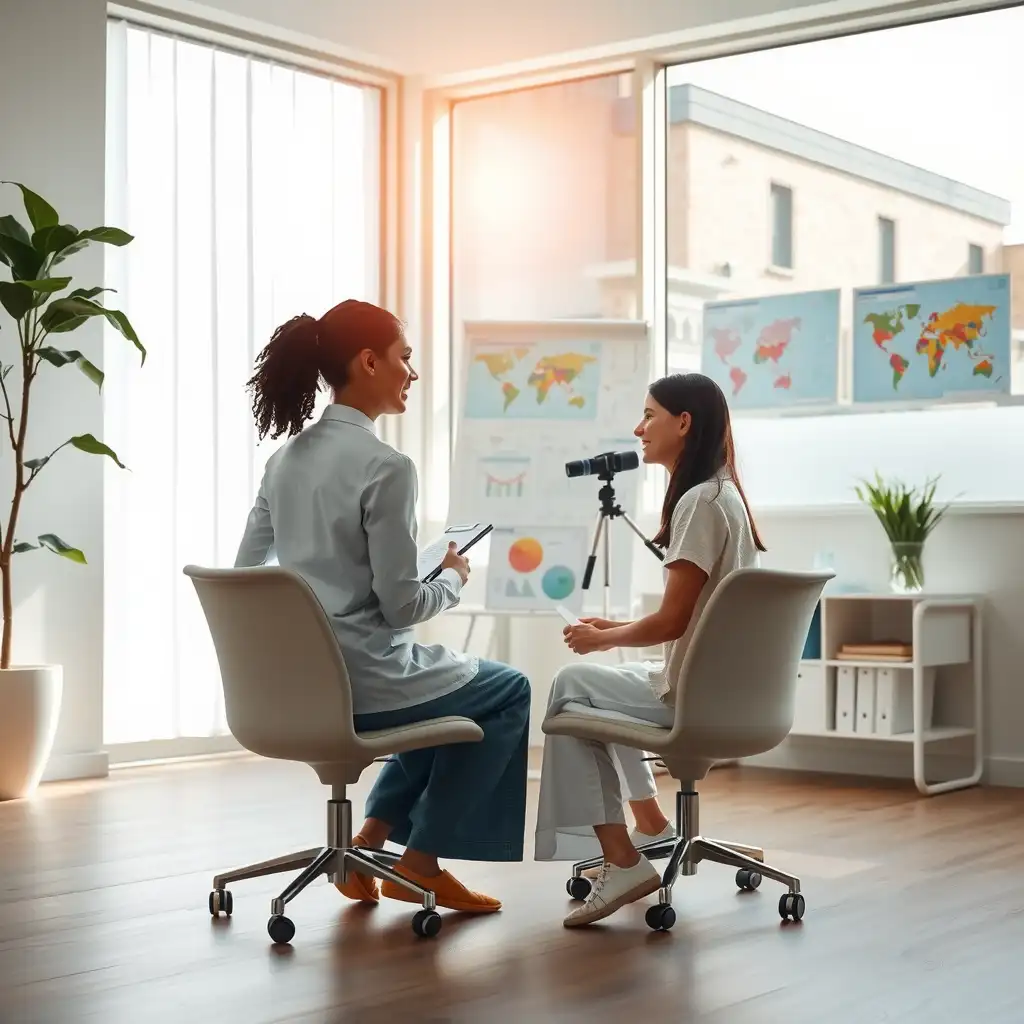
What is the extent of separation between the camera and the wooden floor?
2.46 meters

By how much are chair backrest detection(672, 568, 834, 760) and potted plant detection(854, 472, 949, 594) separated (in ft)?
7.14

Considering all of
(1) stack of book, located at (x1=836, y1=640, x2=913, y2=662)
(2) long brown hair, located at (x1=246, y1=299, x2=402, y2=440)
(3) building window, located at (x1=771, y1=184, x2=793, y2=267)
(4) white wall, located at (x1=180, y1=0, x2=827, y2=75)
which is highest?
(4) white wall, located at (x1=180, y1=0, x2=827, y2=75)

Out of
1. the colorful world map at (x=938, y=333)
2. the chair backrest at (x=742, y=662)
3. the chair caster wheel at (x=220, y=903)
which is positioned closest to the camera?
the chair backrest at (x=742, y=662)

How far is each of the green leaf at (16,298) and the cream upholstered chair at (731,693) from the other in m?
2.51

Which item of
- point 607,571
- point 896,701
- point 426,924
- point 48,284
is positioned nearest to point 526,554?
point 607,571

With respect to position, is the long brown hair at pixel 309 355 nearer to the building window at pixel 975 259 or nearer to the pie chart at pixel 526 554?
the pie chart at pixel 526 554

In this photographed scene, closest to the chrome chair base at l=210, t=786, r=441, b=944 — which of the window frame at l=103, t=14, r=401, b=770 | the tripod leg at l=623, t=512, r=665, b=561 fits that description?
the tripod leg at l=623, t=512, r=665, b=561

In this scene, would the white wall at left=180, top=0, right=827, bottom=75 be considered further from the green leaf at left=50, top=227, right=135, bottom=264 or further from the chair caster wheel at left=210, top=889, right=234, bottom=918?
the chair caster wheel at left=210, top=889, right=234, bottom=918

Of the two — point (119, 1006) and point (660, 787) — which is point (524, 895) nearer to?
point (119, 1006)

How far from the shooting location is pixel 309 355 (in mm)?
3084

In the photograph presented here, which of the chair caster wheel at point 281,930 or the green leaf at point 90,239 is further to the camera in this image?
the green leaf at point 90,239

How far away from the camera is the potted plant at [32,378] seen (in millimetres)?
4688

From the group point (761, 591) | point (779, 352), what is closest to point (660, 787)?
point (779, 352)

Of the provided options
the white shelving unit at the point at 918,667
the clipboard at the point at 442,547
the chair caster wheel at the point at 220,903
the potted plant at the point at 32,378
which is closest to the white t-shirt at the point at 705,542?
the clipboard at the point at 442,547
